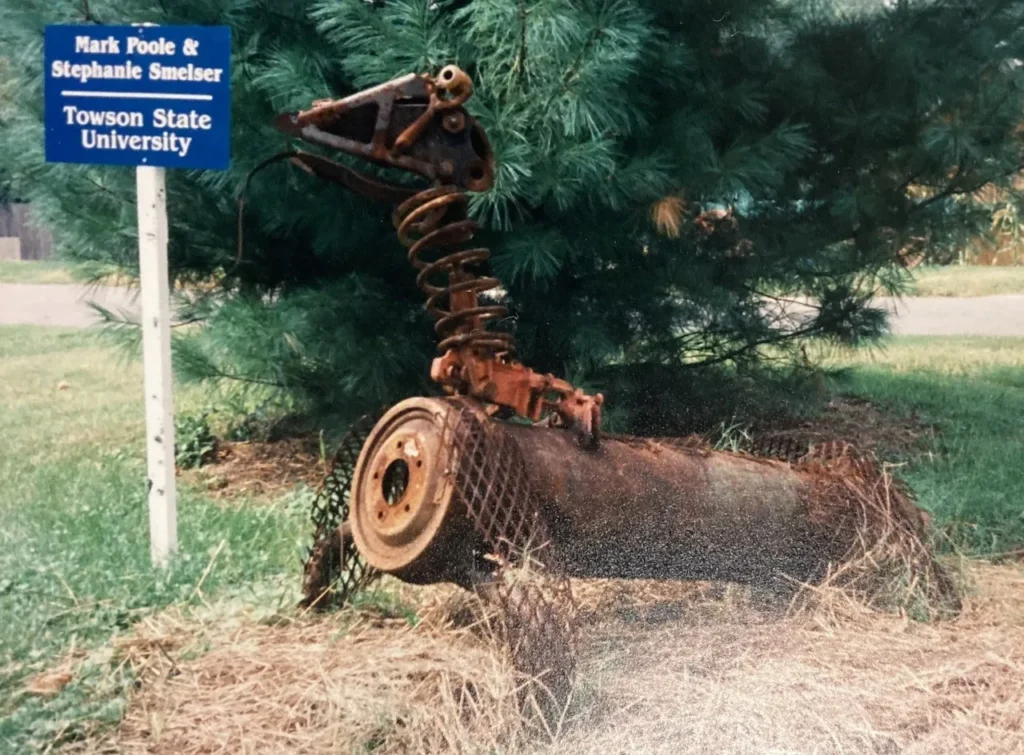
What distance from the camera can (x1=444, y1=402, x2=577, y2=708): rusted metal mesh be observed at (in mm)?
1636

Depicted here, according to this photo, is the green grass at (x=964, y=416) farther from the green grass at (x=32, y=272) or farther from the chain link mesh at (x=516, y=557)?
the green grass at (x=32, y=272)

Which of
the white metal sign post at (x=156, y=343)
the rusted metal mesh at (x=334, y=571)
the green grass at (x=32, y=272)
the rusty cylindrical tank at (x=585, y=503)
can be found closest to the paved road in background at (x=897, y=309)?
the green grass at (x=32, y=272)

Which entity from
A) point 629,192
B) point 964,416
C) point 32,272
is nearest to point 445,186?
point 629,192

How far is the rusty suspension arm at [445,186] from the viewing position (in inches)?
70.6

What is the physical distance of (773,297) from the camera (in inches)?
137

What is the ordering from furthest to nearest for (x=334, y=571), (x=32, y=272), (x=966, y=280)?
1. (x=966, y=280)
2. (x=32, y=272)
3. (x=334, y=571)

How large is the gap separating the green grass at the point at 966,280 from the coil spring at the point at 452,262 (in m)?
1.61

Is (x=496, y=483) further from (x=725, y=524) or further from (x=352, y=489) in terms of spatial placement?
(x=725, y=524)

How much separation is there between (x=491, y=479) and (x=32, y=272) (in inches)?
52.7

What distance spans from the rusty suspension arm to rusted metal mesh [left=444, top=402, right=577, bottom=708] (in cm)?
12

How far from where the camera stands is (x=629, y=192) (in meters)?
2.72

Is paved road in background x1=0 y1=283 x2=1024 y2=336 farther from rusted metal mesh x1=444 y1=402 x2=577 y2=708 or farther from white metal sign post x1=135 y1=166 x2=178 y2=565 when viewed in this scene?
rusted metal mesh x1=444 y1=402 x2=577 y2=708

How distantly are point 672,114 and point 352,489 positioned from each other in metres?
1.50

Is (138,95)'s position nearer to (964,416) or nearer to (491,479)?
(491,479)
